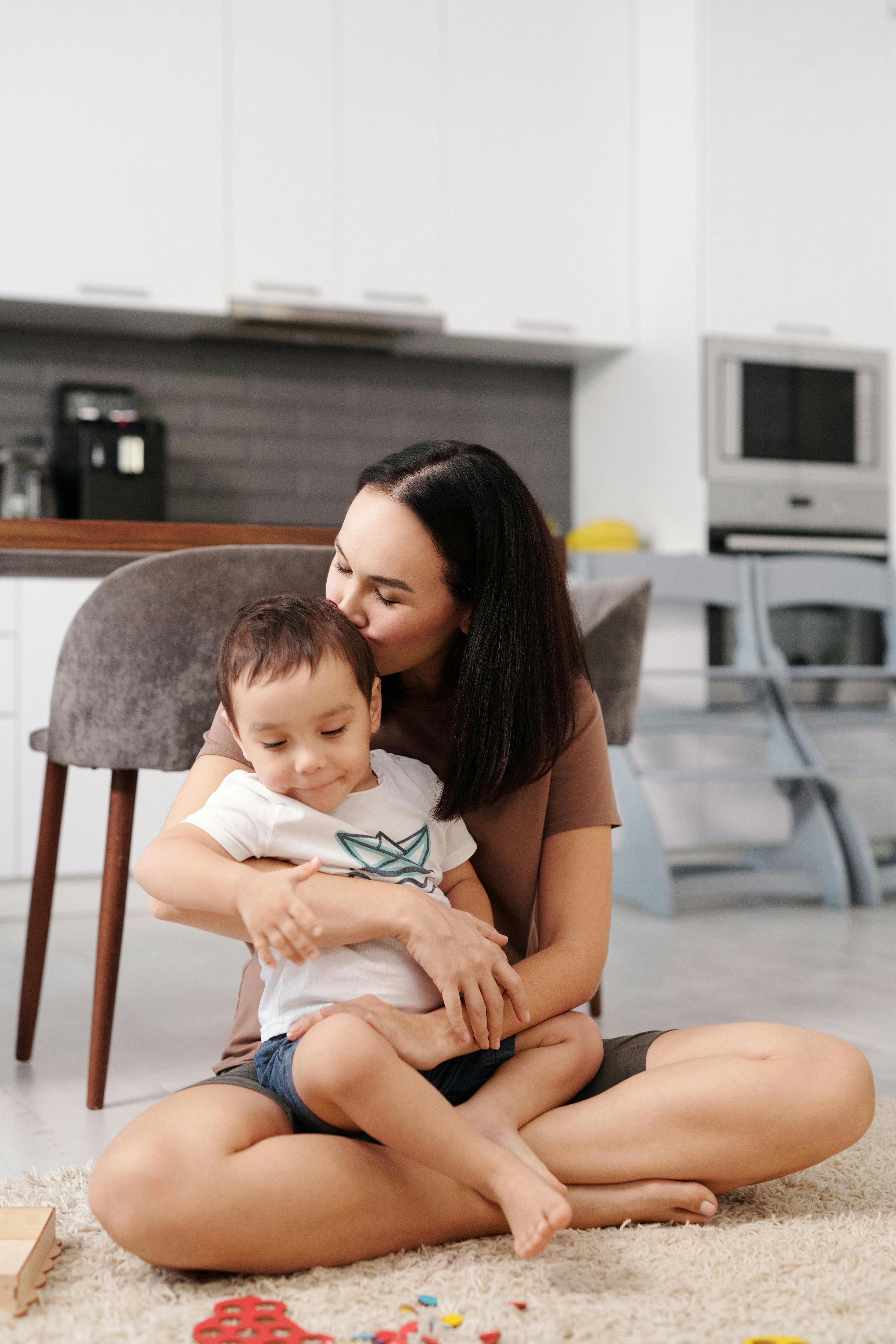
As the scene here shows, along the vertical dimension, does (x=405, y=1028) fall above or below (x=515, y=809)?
below

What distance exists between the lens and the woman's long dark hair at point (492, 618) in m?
1.31

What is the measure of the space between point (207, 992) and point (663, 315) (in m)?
2.55

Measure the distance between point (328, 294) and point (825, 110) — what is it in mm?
1608

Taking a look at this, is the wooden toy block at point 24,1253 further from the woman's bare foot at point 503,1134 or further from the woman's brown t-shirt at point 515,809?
the woman's bare foot at point 503,1134

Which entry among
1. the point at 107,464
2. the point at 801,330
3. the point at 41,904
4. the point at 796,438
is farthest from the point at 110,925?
the point at 801,330

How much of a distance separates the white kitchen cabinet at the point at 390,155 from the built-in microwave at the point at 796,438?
2.97 ft

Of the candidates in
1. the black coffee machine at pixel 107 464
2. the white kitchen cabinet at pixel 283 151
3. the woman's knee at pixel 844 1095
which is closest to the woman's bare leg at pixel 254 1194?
the woman's knee at pixel 844 1095

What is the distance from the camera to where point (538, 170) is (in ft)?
13.0

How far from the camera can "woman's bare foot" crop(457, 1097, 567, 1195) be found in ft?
3.68

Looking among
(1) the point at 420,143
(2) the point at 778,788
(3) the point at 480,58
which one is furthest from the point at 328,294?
(2) the point at 778,788

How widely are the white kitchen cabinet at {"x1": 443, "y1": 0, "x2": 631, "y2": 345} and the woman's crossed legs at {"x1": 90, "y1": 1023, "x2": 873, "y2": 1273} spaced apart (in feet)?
9.92

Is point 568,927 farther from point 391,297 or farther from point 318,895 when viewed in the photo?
point 391,297

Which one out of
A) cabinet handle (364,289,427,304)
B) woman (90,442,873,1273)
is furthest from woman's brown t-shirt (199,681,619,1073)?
cabinet handle (364,289,427,304)

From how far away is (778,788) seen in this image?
3.73m
